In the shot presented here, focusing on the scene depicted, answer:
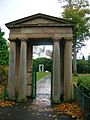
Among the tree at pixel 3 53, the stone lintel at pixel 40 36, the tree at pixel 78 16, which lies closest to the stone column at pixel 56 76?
the stone lintel at pixel 40 36

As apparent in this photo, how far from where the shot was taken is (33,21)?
18.7 m

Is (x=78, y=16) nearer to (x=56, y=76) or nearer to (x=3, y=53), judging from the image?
(x=3, y=53)

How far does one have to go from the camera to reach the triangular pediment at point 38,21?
18.4 metres

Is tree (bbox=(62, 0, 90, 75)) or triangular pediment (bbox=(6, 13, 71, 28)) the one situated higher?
tree (bbox=(62, 0, 90, 75))

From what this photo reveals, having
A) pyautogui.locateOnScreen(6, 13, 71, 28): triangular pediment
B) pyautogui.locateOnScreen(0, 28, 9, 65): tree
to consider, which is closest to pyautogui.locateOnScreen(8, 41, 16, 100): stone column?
pyautogui.locateOnScreen(6, 13, 71, 28): triangular pediment

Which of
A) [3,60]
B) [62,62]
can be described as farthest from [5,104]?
A: [3,60]

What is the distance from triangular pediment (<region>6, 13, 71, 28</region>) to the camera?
725 inches

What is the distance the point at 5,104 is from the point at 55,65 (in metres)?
4.18

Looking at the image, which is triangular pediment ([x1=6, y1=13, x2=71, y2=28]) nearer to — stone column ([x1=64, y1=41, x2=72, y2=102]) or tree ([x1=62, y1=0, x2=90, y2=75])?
stone column ([x1=64, y1=41, x2=72, y2=102])

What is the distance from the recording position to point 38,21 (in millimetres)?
18656

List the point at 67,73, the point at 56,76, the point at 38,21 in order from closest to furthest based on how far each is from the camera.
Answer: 1. the point at 56,76
2. the point at 67,73
3. the point at 38,21

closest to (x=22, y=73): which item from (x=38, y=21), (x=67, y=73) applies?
→ (x=67, y=73)

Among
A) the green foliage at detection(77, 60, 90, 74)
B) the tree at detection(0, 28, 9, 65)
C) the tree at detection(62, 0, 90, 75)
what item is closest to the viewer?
the tree at detection(0, 28, 9, 65)

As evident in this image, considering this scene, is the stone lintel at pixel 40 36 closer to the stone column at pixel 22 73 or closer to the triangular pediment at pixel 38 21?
the stone column at pixel 22 73
